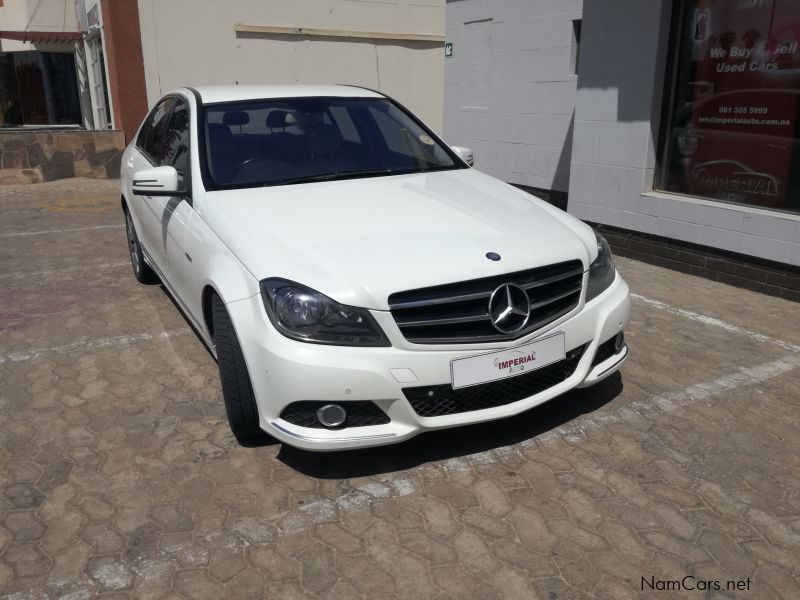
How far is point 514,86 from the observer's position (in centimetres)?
877

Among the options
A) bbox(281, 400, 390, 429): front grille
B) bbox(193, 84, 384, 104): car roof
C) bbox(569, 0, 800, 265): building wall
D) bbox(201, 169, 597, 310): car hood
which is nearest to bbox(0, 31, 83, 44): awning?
bbox(569, 0, 800, 265): building wall

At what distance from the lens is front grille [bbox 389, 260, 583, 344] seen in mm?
2891

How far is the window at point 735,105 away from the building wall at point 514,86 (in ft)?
5.61

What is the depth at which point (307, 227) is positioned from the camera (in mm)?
3312

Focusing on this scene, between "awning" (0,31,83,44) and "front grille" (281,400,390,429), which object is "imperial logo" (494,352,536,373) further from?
"awning" (0,31,83,44)

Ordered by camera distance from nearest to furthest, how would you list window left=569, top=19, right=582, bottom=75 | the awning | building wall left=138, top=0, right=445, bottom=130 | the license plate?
the license plate < window left=569, top=19, right=582, bottom=75 < building wall left=138, top=0, right=445, bottom=130 < the awning

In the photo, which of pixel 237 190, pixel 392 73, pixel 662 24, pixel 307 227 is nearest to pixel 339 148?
pixel 237 190

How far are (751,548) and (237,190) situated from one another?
9.61ft

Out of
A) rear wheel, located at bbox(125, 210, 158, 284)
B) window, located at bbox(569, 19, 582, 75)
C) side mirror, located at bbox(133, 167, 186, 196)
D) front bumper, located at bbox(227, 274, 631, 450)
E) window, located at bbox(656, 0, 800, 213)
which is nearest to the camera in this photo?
front bumper, located at bbox(227, 274, 631, 450)

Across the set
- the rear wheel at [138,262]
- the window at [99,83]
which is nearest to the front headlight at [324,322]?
the rear wheel at [138,262]

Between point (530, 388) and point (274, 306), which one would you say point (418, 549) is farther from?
point (274, 306)

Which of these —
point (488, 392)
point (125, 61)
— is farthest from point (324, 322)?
point (125, 61)

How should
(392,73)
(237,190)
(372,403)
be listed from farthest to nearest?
(392,73)
(237,190)
(372,403)

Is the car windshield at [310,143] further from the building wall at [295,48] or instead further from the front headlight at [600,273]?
the building wall at [295,48]
